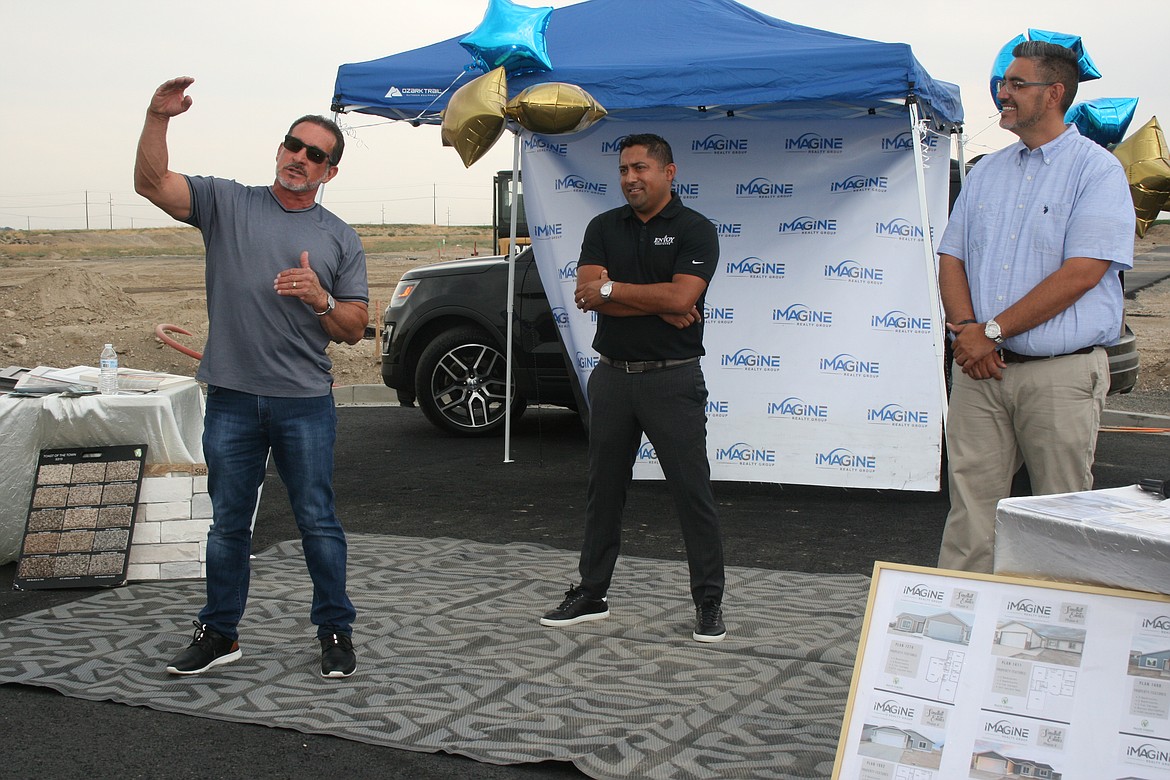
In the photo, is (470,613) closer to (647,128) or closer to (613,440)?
(613,440)

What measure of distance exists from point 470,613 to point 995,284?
255 centimetres

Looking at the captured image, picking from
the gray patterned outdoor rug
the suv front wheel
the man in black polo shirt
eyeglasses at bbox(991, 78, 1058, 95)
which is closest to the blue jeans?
the gray patterned outdoor rug

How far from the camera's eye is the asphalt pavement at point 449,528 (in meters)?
3.36

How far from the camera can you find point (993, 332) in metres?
3.54

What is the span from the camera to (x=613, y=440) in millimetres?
4598

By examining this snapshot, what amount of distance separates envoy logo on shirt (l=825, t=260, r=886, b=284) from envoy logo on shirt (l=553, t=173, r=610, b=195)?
5.12 feet

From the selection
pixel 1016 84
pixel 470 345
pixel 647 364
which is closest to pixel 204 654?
pixel 647 364

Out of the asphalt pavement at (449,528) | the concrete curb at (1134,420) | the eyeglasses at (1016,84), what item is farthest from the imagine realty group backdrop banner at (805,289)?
the concrete curb at (1134,420)

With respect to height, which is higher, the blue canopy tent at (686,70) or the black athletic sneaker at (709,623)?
the blue canopy tent at (686,70)

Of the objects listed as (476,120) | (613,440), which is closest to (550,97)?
(476,120)

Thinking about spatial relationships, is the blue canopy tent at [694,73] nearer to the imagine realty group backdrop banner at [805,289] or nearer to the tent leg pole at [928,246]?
the tent leg pole at [928,246]

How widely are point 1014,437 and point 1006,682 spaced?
148cm

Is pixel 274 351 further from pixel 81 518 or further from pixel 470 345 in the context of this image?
pixel 470 345

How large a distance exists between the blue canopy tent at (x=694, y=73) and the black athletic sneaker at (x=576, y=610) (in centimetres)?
295
